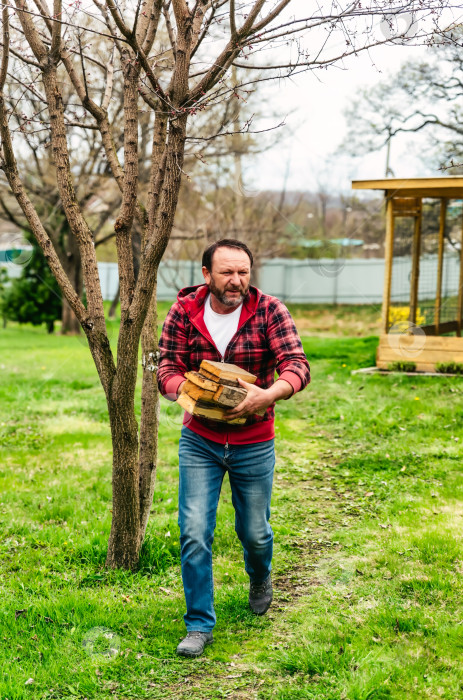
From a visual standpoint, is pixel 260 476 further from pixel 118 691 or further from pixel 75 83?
pixel 75 83

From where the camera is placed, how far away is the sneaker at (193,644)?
11.0 feet

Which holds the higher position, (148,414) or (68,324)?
(148,414)

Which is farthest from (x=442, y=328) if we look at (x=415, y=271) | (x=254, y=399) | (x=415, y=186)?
(x=254, y=399)

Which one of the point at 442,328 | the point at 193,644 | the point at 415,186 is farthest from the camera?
the point at 442,328

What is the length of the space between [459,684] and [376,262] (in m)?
27.9

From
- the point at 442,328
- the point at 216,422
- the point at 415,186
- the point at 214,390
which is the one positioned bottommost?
the point at 442,328

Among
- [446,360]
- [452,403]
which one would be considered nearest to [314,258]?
[446,360]

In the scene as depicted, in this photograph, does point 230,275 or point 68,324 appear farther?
point 68,324

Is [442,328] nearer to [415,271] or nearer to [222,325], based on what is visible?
[415,271]

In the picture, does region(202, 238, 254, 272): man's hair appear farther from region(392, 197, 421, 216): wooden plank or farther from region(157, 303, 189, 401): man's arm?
region(392, 197, 421, 216): wooden plank

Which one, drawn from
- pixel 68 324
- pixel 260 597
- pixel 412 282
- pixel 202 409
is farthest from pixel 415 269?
pixel 68 324

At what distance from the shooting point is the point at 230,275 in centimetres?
344

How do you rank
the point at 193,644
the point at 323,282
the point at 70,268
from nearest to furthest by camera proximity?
the point at 193,644
the point at 70,268
the point at 323,282

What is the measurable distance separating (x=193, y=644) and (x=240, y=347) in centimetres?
141
